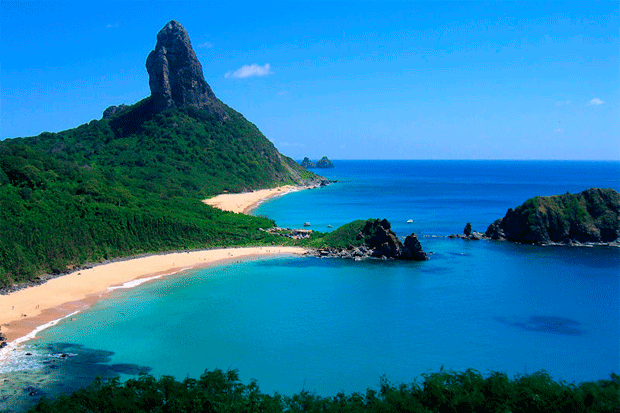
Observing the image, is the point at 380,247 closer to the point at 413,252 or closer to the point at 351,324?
the point at 413,252

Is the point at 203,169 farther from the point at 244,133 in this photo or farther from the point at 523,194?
the point at 523,194

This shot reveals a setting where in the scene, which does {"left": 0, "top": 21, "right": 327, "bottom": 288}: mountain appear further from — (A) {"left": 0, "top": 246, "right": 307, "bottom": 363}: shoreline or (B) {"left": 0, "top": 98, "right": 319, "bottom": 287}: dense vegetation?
(A) {"left": 0, "top": 246, "right": 307, "bottom": 363}: shoreline

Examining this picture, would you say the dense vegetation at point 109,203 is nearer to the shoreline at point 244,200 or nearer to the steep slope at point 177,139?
the steep slope at point 177,139

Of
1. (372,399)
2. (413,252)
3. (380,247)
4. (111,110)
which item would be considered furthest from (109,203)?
(111,110)

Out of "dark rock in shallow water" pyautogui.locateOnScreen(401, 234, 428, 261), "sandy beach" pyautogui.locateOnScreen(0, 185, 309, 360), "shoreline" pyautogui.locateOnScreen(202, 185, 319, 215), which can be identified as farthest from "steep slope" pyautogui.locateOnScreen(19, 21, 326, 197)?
"dark rock in shallow water" pyautogui.locateOnScreen(401, 234, 428, 261)

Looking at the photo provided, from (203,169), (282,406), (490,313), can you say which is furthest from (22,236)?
(203,169)

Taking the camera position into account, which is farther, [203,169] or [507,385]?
[203,169]
